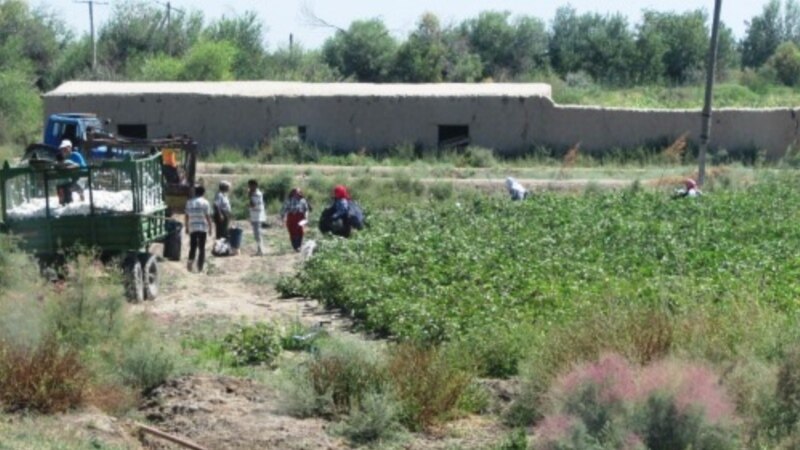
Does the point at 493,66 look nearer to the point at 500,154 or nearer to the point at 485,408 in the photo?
the point at 500,154

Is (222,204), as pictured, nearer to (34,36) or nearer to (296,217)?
(296,217)

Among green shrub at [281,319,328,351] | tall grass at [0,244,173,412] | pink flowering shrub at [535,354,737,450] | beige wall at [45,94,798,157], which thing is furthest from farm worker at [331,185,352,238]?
pink flowering shrub at [535,354,737,450]

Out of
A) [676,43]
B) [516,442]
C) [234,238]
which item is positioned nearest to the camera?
[516,442]

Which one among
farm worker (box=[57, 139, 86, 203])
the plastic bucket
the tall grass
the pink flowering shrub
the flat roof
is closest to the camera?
the pink flowering shrub

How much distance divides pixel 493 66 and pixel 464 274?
55.7 metres

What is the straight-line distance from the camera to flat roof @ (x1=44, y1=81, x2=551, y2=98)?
47875 millimetres

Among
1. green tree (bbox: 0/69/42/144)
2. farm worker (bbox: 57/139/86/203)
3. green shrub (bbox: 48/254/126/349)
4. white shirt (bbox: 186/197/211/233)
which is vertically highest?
farm worker (bbox: 57/139/86/203)

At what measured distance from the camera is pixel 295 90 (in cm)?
4922

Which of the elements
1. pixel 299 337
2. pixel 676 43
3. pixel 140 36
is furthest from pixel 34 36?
pixel 299 337

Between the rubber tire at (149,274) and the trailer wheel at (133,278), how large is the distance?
9.9 inches

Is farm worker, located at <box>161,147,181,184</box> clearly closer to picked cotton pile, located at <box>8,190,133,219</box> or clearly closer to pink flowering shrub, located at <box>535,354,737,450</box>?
picked cotton pile, located at <box>8,190,133,219</box>

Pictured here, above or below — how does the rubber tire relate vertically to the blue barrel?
above

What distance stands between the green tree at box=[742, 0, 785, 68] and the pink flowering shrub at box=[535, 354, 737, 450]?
79985mm

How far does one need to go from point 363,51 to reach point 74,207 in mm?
50080
